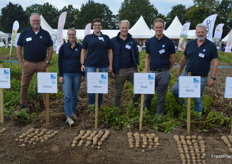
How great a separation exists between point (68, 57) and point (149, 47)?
161cm

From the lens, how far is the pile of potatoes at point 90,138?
13.3ft

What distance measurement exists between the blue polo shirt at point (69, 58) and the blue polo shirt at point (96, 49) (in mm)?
189

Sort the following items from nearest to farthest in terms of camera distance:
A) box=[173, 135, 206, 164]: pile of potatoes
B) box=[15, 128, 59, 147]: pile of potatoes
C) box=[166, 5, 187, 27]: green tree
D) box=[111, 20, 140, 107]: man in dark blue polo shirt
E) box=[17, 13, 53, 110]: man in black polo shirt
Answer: box=[173, 135, 206, 164]: pile of potatoes < box=[15, 128, 59, 147]: pile of potatoes < box=[111, 20, 140, 107]: man in dark blue polo shirt < box=[17, 13, 53, 110]: man in black polo shirt < box=[166, 5, 187, 27]: green tree

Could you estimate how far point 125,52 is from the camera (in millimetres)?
4984

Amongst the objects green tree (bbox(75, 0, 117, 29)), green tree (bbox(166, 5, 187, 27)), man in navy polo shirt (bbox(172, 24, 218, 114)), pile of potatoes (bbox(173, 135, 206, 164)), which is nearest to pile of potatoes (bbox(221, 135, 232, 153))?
pile of potatoes (bbox(173, 135, 206, 164))

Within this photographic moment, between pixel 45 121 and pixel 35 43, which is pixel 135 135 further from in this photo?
pixel 35 43

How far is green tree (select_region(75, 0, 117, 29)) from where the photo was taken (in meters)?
65.6

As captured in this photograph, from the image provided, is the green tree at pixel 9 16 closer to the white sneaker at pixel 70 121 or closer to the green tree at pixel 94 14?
the green tree at pixel 94 14

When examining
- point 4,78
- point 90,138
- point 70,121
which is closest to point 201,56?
point 90,138

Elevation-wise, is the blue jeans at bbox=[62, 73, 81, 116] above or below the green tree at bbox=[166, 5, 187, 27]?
below

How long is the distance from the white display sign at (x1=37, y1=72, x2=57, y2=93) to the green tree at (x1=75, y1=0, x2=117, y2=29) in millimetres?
62622

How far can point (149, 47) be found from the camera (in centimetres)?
491

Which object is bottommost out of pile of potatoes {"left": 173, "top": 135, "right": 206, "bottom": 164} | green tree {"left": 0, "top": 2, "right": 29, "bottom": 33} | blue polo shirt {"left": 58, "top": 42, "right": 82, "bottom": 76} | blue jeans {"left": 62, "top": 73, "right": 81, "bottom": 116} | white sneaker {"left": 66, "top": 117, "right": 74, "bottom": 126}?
pile of potatoes {"left": 173, "top": 135, "right": 206, "bottom": 164}

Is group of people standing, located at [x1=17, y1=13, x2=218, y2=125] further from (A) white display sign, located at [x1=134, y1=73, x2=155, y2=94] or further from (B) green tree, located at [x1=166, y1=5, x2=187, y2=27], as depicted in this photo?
(B) green tree, located at [x1=166, y1=5, x2=187, y2=27]
